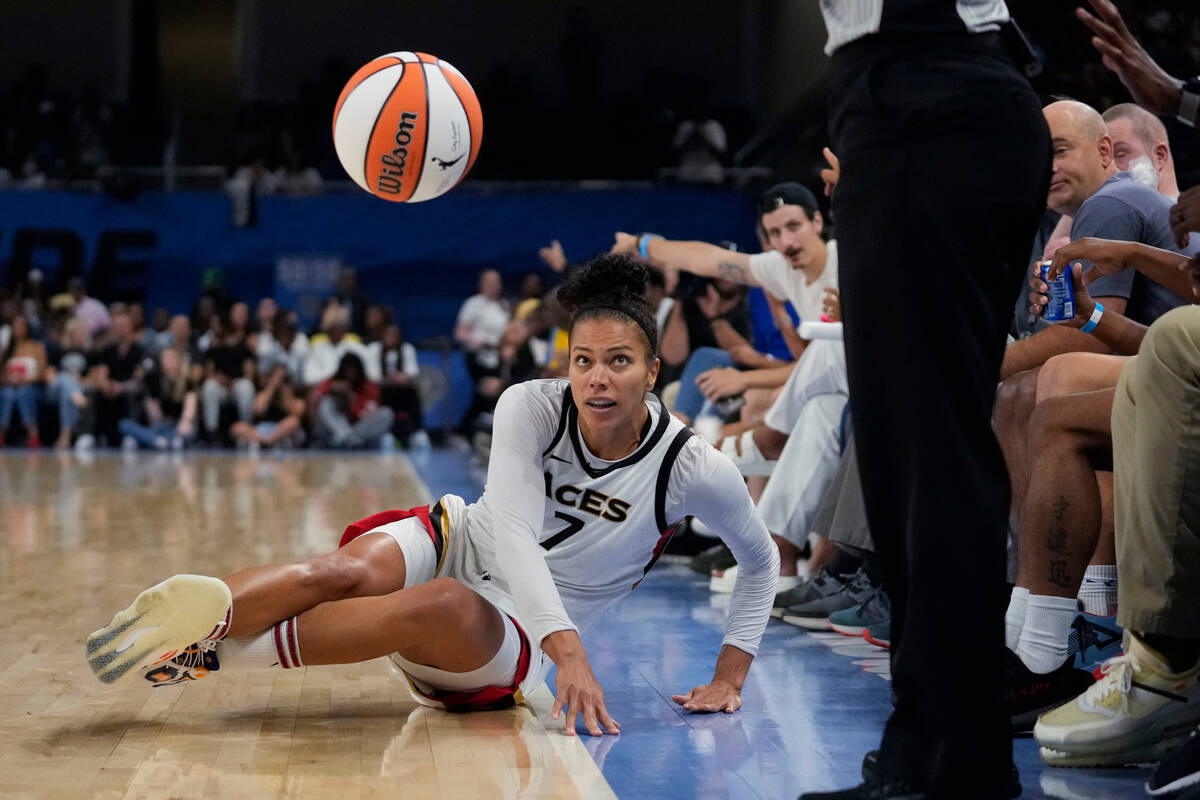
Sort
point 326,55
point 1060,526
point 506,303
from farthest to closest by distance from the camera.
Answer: point 326,55 < point 506,303 < point 1060,526

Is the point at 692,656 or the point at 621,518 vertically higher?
the point at 621,518

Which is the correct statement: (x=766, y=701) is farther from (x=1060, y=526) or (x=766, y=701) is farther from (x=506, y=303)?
(x=506, y=303)

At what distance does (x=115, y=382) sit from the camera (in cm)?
1447

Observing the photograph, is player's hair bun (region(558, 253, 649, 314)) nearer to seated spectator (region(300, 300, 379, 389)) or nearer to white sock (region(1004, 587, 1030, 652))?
white sock (region(1004, 587, 1030, 652))

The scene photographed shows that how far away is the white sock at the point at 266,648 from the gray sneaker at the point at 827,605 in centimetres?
202

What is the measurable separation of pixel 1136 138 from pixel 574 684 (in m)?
2.76

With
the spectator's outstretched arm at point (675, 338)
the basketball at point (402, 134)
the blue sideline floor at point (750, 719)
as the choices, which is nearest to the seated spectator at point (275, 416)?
the spectator's outstretched arm at point (675, 338)

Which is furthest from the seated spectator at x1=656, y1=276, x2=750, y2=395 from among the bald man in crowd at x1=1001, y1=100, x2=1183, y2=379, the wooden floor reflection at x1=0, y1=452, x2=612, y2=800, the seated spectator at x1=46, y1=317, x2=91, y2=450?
the seated spectator at x1=46, y1=317, x2=91, y2=450

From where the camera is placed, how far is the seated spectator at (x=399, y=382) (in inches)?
574

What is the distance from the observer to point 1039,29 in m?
9.92

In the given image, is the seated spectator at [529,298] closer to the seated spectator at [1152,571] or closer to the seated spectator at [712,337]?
the seated spectator at [712,337]

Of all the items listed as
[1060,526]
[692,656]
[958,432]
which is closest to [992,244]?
[958,432]

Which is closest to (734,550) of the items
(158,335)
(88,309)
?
(158,335)

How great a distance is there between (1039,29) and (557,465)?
8169 mm
